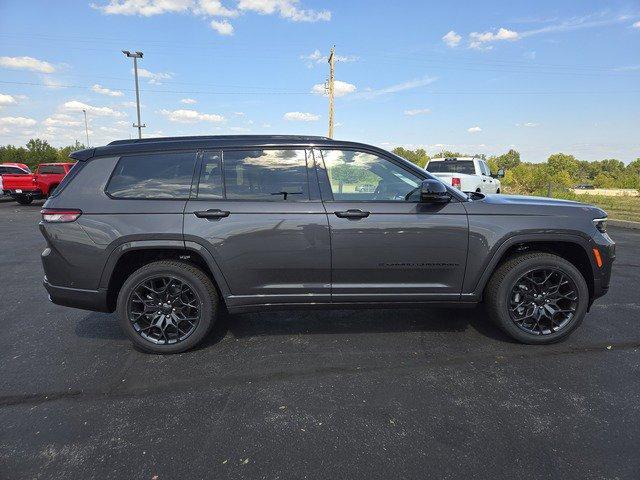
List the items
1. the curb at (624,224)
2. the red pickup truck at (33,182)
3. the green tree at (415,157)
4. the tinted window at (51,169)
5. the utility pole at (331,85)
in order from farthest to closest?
1. the green tree at (415,157)
2. the utility pole at (331,85)
3. the tinted window at (51,169)
4. the red pickup truck at (33,182)
5. the curb at (624,224)

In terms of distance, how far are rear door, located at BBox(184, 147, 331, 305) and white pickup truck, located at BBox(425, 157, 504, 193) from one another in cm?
893

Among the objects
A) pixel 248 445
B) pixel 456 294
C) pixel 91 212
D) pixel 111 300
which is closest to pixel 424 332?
pixel 456 294

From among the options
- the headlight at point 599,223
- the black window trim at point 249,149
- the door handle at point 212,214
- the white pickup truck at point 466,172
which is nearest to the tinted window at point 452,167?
the white pickup truck at point 466,172

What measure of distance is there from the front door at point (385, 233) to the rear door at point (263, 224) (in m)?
0.14

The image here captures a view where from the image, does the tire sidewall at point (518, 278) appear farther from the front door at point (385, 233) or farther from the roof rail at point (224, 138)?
the roof rail at point (224, 138)

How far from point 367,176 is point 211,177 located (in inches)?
52.9

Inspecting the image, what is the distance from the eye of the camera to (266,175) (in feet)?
11.0

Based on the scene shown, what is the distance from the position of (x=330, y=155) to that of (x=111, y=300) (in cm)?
229

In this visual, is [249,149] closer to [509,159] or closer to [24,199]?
[24,199]

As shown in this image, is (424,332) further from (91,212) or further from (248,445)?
(91,212)

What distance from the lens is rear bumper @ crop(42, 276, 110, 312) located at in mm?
3305

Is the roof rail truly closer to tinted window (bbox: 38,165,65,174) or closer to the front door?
the front door

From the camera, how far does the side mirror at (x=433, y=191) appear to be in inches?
124

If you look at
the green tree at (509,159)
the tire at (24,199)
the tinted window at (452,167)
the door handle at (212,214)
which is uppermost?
the green tree at (509,159)
